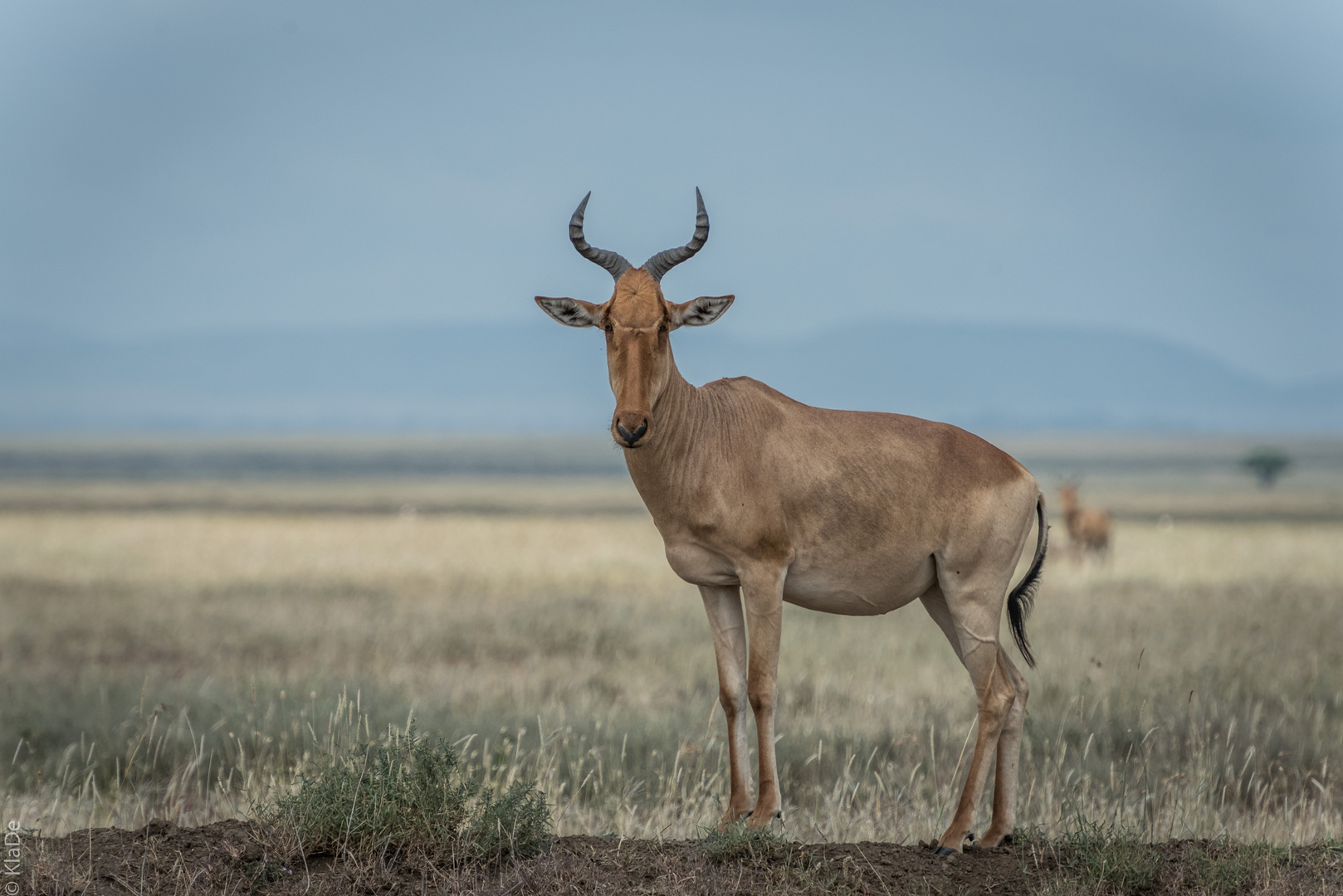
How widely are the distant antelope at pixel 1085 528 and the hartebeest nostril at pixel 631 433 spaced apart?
1121 inches

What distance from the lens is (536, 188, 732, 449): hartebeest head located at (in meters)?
7.35

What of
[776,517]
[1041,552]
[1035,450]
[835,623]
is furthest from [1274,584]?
[1035,450]

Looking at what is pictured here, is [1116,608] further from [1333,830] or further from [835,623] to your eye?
[1333,830]

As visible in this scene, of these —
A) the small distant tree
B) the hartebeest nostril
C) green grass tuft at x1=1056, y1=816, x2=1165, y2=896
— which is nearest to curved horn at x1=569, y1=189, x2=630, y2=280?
the hartebeest nostril

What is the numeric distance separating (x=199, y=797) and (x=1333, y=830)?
28.6 feet

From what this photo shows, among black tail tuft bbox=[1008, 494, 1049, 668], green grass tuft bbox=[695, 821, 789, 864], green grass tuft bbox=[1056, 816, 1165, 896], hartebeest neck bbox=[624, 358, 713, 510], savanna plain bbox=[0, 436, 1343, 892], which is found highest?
hartebeest neck bbox=[624, 358, 713, 510]

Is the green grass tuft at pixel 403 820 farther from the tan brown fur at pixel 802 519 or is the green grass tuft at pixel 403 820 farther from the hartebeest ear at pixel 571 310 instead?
the hartebeest ear at pixel 571 310

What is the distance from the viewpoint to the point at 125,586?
2938 centimetres

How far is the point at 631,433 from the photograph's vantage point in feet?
23.2

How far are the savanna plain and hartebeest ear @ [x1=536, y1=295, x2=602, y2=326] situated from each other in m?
2.73

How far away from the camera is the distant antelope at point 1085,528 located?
111 feet

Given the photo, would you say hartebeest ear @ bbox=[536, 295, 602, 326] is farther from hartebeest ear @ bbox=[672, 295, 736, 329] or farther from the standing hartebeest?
hartebeest ear @ bbox=[672, 295, 736, 329]

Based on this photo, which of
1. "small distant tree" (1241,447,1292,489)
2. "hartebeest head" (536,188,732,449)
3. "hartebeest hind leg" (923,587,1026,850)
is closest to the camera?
"hartebeest head" (536,188,732,449)

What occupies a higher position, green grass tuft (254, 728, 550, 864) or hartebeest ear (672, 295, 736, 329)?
hartebeest ear (672, 295, 736, 329)
